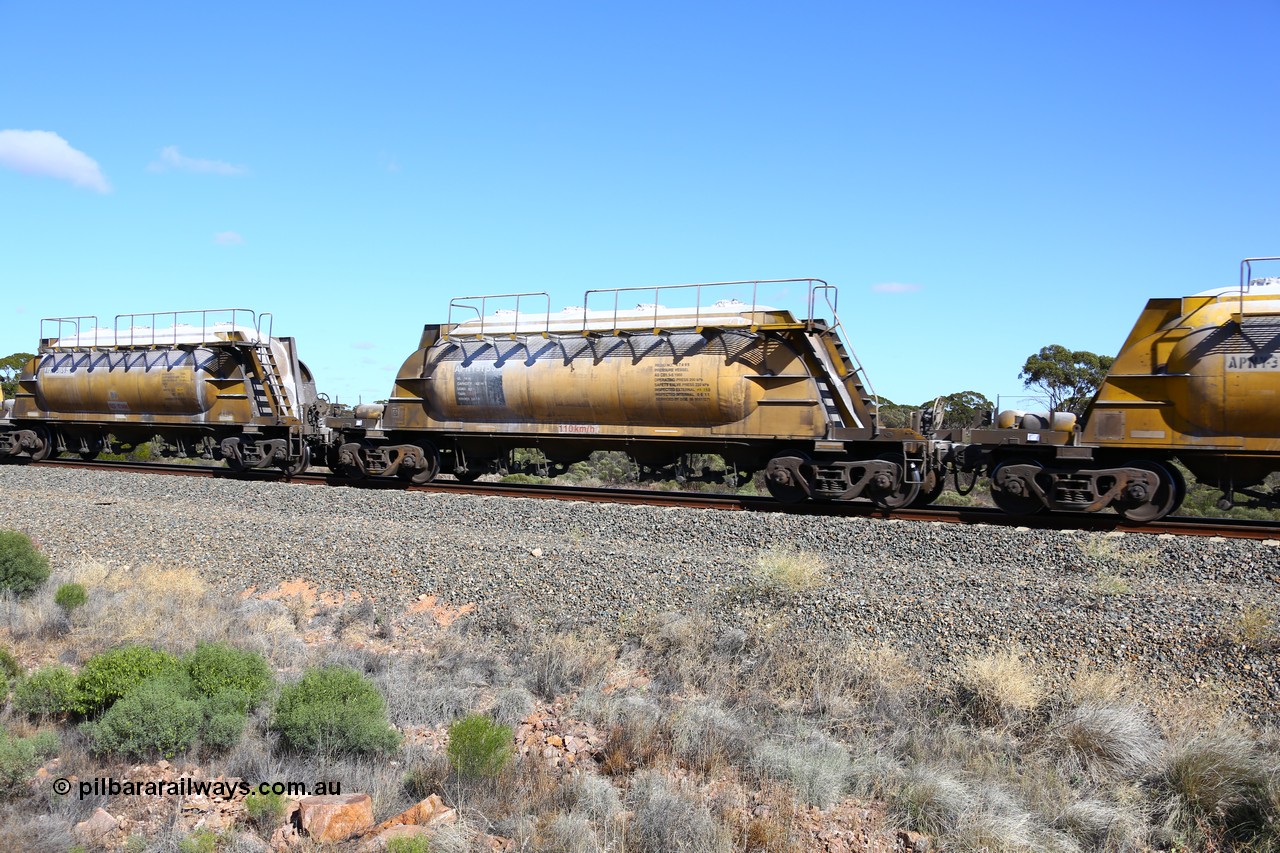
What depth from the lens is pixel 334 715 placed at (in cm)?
646

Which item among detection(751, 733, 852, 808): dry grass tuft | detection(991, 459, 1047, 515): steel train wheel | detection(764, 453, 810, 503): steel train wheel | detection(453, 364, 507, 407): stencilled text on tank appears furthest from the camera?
detection(453, 364, 507, 407): stencilled text on tank

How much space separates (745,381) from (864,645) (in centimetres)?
808

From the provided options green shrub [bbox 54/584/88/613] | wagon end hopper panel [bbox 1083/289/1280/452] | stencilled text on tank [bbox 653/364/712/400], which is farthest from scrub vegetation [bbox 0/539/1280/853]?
stencilled text on tank [bbox 653/364/712/400]

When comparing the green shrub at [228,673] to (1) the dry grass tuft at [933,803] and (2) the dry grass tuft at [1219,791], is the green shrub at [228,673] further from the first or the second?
(2) the dry grass tuft at [1219,791]

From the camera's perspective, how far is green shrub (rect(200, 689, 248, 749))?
654cm

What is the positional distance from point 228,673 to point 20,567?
5250mm

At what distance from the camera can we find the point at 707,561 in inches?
420

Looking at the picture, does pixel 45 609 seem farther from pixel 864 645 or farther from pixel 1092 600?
pixel 1092 600

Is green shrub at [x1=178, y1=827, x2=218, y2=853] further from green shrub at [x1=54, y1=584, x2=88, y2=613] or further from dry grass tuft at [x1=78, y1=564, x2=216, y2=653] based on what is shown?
green shrub at [x1=54, y1=584, x2=88, y2=613]

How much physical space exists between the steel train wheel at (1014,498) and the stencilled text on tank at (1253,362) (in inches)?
111

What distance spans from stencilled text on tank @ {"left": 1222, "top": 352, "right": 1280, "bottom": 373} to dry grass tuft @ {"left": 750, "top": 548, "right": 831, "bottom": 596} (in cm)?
682

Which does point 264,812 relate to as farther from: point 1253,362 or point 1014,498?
point 1253,362

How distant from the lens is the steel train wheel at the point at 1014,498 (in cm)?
1380

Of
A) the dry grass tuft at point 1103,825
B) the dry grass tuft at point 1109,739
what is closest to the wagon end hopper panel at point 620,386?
the dry grass tuft at point 1109,739
